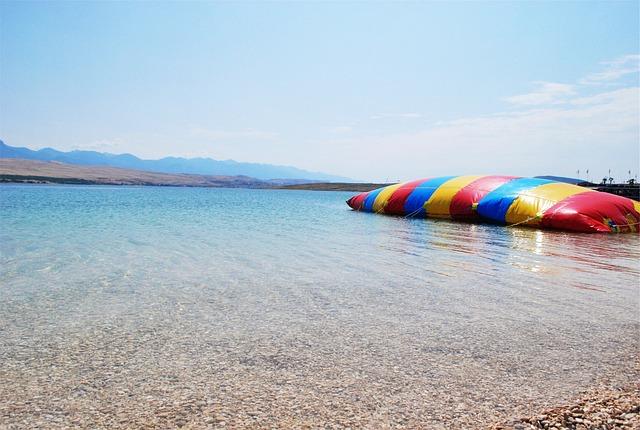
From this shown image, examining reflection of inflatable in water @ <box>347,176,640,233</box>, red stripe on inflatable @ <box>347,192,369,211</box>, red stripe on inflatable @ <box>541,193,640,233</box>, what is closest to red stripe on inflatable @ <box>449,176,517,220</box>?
reflection of inflatable in water @ <box>347,176,640,233</box>

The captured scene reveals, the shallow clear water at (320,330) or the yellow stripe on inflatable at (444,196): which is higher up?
the yellow stripe on inflatable at (444,196)

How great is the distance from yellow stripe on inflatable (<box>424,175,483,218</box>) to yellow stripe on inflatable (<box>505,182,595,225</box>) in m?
2.68

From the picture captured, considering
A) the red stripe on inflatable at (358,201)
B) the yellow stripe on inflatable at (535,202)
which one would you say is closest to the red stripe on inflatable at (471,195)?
the yellow stripe on inflatable at (535,202)

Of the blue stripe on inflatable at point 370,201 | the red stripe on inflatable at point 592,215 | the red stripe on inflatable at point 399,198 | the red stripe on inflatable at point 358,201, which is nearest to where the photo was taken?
the red stripe on inflatable at point 592,215

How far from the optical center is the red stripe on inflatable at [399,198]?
2112 centimetres

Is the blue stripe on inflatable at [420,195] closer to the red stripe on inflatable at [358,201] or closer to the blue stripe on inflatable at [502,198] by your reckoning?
the blue stripe on inflatable at [502,198]

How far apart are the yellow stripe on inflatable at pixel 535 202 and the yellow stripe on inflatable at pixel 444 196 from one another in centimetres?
268

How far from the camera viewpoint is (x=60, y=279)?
6320 millimetres

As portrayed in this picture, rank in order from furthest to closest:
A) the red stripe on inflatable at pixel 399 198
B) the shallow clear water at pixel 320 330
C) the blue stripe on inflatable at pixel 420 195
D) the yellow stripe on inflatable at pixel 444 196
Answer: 1. the red stripe on inflatable at pixel 399 198
2. the blue stripe on inflatable at pixel 420 195
3. the yellow stripe on inflatable at pixel 444 196
4. the shallow clear water at pixel 320 330

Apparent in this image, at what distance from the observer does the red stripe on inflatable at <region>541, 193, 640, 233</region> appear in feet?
48.4

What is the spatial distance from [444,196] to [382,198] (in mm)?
4912

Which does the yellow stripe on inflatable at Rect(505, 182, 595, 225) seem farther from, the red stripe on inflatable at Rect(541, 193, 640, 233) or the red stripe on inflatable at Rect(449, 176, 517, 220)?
the red stripe on inflatable at Rect(449, 176, 517, 220)

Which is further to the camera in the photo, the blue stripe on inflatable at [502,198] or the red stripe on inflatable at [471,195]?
the red stripe on inflatable at [471,195]

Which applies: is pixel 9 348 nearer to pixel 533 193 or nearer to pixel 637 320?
pixel 637 320
